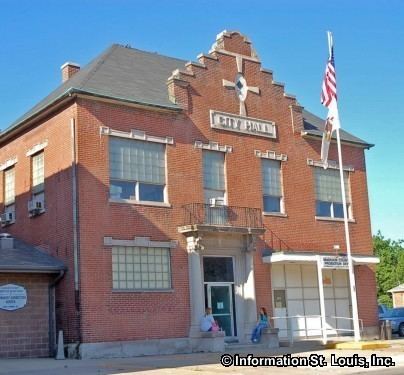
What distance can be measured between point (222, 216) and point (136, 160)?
13.3 ft

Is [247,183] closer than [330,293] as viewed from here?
Yes

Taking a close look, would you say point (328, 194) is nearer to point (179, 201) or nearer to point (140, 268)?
point (179, 201)

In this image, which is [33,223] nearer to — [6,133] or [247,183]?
[6,133]

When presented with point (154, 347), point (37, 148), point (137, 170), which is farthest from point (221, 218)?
point (37, 148)

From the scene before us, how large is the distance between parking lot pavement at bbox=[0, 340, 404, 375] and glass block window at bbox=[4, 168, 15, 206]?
8.37m

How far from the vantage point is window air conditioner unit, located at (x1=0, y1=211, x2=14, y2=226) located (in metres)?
27.1

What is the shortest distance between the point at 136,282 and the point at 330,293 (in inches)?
390

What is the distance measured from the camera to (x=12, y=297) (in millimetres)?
22078

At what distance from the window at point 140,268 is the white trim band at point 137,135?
3917mm

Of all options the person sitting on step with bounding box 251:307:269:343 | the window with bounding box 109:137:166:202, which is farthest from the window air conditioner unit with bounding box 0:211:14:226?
the person sitting on step with bounding box 251:307:269:343

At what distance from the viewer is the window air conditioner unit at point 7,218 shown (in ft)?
88.9

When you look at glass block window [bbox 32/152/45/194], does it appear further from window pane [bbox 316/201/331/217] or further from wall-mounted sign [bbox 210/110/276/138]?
window pane [bbox 316/201/331/217]

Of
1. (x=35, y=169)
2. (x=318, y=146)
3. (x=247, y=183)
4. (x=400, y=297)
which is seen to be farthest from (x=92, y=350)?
(x=400, y=297)

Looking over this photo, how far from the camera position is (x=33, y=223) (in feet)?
82.9
